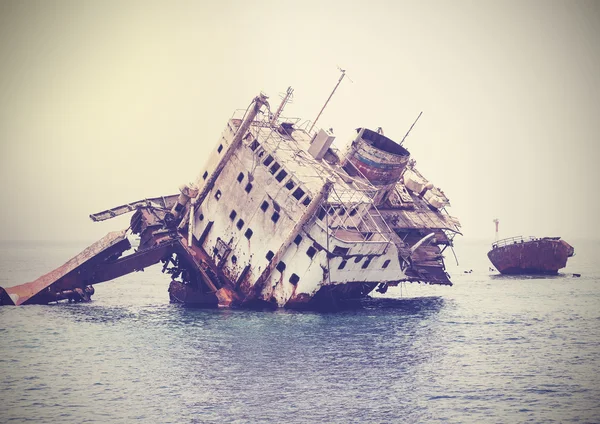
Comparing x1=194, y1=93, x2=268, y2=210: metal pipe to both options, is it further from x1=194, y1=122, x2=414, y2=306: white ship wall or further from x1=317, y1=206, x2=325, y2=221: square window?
x1=317, y1=206, x2=325, y2=221: square window

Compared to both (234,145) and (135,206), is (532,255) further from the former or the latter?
(135,206)

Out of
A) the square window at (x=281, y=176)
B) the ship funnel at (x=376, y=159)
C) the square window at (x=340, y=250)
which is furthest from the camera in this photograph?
the ship funnel at (x=376, y=159)

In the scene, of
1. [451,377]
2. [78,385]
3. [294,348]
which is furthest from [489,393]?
[78,385]

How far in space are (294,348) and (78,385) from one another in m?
9.17

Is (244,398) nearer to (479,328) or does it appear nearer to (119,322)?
(119,322)

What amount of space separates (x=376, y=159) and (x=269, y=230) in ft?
31.9

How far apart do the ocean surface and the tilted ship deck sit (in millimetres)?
1653

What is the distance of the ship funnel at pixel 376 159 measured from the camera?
4559cm

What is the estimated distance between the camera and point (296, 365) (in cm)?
3158

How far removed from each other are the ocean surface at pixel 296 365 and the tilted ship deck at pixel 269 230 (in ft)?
5.42

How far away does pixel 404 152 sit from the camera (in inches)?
1861

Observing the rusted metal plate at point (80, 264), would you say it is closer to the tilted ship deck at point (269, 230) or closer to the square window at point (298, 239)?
the tilted ship deck at point (269, 230)

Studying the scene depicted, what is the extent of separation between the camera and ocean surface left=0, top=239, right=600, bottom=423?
87.5ft

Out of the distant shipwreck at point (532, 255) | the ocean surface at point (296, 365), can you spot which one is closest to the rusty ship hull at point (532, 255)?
the distant shipwreck at point (532, 255)
